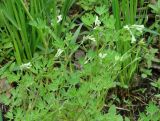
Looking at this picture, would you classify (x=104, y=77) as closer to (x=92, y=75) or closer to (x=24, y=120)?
(x=92, y=75)

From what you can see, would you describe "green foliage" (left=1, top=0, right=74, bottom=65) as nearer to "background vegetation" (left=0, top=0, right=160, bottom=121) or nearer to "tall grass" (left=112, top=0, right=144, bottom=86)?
"background vegetation" (left=0, top=0, right=160, bottom=121)

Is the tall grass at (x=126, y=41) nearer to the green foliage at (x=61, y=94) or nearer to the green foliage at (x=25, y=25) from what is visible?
the green foliage at (x=25, y=25)

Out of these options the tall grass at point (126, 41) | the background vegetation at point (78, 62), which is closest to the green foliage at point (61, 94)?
the background vegetation at point (78, 62)

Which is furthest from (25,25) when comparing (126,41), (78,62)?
(126,41)

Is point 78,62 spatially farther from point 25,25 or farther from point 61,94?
point 61,94

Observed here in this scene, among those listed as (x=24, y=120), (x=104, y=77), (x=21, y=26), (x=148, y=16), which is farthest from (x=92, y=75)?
(x=148, y=16)

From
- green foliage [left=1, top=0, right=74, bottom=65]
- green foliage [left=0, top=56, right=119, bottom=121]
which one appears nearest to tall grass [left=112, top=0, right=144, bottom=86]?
green foliage [left=1, top=0, right=74, bottom=65]

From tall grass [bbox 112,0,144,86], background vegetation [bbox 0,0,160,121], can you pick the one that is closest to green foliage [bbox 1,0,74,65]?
background vegetation [bbox 0,0,160,121]

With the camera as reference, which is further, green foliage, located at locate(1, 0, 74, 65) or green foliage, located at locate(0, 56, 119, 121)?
green foliage, located at locate(1, 0, 74, 65)

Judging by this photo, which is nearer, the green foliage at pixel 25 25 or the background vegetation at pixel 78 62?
the background vegetation at pixel 78 62

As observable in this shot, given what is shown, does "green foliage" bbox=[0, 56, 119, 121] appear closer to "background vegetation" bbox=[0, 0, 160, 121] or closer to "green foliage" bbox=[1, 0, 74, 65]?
"background vegetation" bbox=[0, 0, 160, 121]

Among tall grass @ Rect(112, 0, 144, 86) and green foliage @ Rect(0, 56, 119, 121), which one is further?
tall grass @ Rect(112, 0, 144, 86)
